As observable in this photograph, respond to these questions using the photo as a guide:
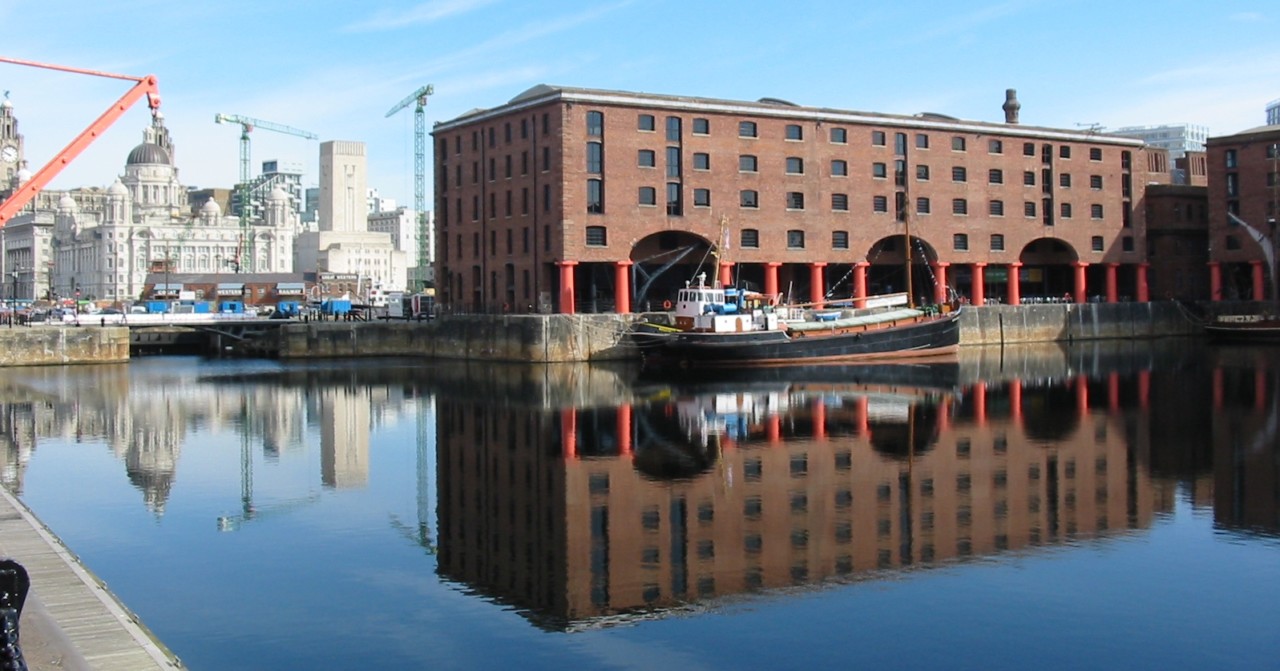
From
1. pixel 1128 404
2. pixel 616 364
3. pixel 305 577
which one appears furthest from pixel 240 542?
pixel 616 364

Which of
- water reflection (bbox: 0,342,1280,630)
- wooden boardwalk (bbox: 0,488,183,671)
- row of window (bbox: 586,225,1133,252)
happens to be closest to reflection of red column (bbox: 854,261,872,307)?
row of window (bbox: 586,225,1133,252)

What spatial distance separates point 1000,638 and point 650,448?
20210 millimetres

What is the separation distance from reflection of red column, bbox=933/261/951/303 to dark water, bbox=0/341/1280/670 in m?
34.2

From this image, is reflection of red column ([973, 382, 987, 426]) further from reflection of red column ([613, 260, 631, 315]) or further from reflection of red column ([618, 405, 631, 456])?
reflection of red column ([613, 260, 631, 315])

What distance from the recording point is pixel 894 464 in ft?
110

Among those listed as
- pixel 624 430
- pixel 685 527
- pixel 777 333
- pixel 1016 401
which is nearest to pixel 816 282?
pixel 777 333

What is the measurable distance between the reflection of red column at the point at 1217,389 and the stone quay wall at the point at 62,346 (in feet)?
217

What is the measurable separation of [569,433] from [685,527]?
15451 mm

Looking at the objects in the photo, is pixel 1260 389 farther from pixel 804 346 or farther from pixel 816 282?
pixel 816 282

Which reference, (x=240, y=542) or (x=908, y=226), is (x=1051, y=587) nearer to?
(x=240, y=542)

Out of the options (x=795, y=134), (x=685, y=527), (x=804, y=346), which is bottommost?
(x=685, y=527)

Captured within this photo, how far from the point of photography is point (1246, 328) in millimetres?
86875

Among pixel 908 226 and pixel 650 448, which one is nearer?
pixel 650 448

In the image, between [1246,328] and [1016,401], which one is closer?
[1016,401]
